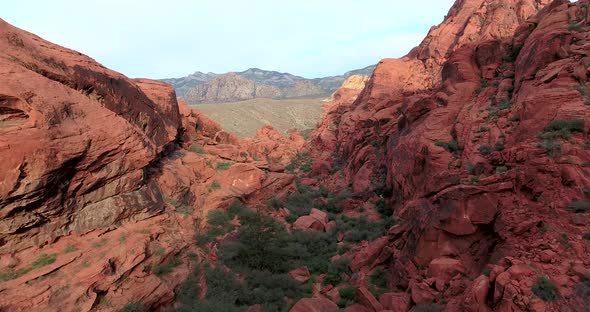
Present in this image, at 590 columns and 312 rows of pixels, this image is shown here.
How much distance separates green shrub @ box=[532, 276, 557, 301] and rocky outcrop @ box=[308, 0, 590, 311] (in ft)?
0.34

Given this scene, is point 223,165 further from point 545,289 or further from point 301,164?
point 301,164

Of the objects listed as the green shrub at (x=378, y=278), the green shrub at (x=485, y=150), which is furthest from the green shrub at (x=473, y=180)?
the green shrub at (x=378, y=278)

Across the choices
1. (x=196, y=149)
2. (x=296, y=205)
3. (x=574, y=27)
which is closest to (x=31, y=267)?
(x=196, y=149)

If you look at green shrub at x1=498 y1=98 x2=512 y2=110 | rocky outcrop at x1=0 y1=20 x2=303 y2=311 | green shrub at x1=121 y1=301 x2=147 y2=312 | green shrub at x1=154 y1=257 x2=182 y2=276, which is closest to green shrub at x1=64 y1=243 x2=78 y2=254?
rocky outcrop at x1=0 y1=20 x2=303 y2=311

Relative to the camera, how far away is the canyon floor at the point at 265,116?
69.5 metres

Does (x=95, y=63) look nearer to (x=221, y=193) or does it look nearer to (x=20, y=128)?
(x=20, y=128)

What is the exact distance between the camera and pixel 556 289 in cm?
663

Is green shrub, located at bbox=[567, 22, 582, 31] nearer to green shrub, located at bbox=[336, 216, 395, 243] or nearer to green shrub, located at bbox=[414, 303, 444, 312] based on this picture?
green shrub, located at bbox=[336, 216, 395, 243]

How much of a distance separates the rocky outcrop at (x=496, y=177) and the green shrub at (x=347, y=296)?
124 centimetres

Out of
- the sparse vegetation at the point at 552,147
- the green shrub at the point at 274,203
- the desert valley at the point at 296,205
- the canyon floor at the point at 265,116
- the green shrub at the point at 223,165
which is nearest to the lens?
the desert valley at the point at 296,205

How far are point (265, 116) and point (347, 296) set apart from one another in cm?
6872

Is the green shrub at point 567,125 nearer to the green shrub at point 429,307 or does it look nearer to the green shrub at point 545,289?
the green shrub at point 545,289

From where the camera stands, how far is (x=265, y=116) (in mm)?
78125

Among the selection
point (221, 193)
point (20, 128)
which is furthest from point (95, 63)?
point (221, 193)
